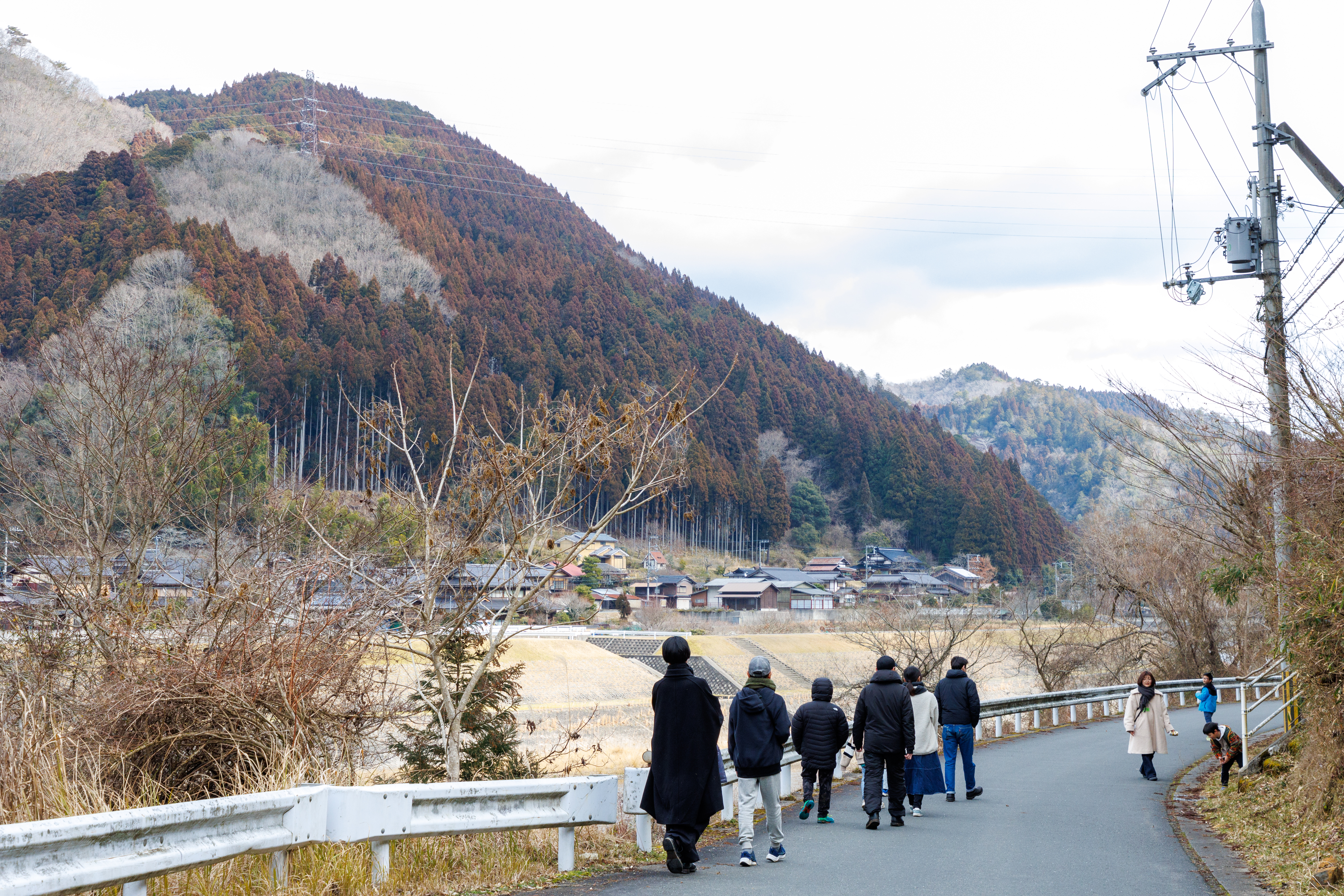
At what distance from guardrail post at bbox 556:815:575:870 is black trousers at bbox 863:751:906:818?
11.2 feet

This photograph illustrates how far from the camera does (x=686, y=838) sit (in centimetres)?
681

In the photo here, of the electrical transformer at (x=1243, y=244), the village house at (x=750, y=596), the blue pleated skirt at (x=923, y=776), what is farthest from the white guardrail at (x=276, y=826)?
the village house at (x=750, y=596)

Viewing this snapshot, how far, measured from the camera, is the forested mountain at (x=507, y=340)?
246 feet

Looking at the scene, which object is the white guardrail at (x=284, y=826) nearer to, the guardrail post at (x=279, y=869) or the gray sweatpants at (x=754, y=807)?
the guardrail post at (x=279, y=869)

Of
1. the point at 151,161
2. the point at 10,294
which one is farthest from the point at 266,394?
the point at 151,161

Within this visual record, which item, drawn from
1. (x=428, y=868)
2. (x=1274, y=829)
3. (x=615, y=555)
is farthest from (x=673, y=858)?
(x=615, y=555)

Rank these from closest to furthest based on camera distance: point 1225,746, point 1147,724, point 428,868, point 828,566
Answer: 1. point 428,868
2. point 1225,746
3. point 1147,724
4. point 828,566

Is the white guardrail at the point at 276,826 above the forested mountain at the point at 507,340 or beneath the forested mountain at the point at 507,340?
beneath

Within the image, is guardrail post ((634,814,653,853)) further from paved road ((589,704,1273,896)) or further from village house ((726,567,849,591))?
village house ((726,567,849,591))

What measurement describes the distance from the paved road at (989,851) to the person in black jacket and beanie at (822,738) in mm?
307

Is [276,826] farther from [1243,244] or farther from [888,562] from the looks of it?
[888,562]

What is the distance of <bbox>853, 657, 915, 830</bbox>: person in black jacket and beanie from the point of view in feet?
30.4

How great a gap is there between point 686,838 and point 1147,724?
8.66m

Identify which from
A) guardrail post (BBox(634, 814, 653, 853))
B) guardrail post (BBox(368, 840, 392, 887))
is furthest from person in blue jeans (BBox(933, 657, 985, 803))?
guardrail post (BBox(368, 840, 392, 887))
